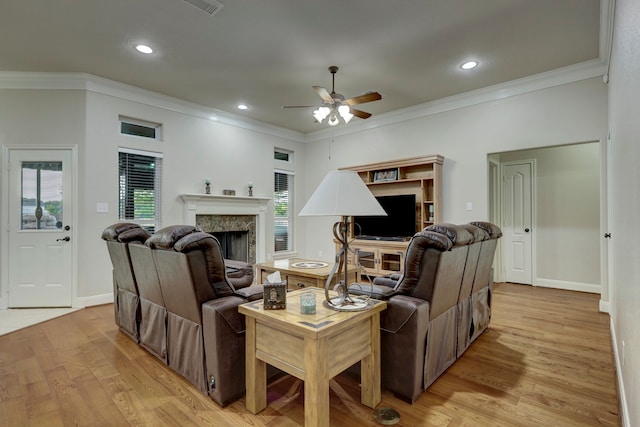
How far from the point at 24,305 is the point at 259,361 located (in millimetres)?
3921

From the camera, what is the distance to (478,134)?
464cm

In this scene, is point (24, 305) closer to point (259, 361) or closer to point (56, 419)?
point (56, 419)

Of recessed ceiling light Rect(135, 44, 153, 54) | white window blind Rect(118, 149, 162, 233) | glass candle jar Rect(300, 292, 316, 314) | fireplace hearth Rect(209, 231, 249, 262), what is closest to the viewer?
glass candle jar Rect(300, 292, 316, 314)

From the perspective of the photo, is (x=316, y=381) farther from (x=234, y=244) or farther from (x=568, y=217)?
(x=568, y=217)

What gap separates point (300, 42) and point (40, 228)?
3.87m

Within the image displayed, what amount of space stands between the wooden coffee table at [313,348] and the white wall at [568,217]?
4.50 metres

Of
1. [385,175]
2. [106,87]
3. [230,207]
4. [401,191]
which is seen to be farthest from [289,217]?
[106,87]

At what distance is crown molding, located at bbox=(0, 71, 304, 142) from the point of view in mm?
3930

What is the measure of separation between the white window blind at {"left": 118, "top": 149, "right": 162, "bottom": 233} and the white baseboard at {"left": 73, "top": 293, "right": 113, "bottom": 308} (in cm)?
102

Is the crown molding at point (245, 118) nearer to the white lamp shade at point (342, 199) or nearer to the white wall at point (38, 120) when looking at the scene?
the white wall at point (38, 120)

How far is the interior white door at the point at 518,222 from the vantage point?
208 inches

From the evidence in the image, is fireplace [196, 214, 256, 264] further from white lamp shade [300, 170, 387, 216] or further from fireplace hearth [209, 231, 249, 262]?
white lamp shade [300, 170, 387, 216]

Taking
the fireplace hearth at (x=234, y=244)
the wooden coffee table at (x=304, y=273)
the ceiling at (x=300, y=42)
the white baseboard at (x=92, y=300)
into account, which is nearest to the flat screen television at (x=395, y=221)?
the wooden coffee table at (x=304, y=273)

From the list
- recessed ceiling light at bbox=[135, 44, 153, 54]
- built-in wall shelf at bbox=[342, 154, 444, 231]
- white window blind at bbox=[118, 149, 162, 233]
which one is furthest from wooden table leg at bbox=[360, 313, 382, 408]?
white window blind at bbox=[118, 149, 162, 233]
